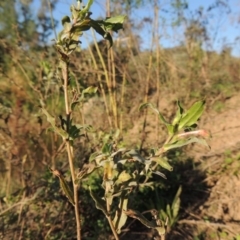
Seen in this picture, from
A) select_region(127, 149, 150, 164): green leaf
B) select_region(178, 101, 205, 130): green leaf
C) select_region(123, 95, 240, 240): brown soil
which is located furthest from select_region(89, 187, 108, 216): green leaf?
select_region(123, 95, 240, 240): brown soil

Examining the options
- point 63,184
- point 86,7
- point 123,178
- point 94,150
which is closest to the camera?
point 86,7

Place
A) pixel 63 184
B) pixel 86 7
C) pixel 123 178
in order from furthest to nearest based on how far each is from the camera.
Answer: pixel 123 178 < pixel 63 184 < pixel 86 7

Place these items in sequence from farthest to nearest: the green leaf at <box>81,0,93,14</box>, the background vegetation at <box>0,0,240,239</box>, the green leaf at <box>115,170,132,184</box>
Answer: the background vegetation at <box>0,0,240,239</box> < the green leaf at <box>115,170,132,184</box> < the green leaf at <box>81,0,93,14</box>

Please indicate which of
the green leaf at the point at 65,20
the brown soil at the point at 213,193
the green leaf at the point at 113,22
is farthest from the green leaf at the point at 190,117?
the brown soil at the point at 213,193

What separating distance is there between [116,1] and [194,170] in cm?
155

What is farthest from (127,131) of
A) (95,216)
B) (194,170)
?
(95,216)

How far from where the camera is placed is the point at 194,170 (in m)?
2.84

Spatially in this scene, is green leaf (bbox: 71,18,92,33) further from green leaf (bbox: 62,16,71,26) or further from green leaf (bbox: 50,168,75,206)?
green leaf (bbox: 50,168,75,206)

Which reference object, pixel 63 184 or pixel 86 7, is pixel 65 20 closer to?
pixel 86 7

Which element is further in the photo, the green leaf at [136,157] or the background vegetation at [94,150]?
the background vegetation at [94,150]

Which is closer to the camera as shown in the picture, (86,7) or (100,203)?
(86,7)

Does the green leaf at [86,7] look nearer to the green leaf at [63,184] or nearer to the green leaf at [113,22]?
the green leaf at [113,22]

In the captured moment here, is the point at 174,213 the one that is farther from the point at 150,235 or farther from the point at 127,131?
the point at 127,131

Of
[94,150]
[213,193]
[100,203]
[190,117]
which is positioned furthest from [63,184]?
[213,193]
